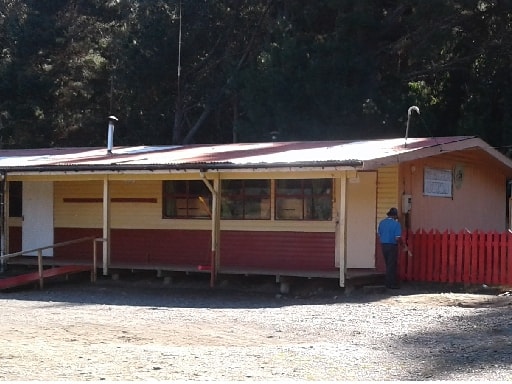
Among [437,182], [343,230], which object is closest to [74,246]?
[343,230]

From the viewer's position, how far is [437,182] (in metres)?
20.0

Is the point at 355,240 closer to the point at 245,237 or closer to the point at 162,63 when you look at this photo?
the point at 245,237

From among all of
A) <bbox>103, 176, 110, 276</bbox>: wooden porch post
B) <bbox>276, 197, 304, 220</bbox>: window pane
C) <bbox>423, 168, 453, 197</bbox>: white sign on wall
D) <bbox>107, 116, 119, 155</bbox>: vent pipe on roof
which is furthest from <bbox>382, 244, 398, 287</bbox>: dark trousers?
<bbox>107, 116, 119, 155</bbox>: vent pipe on roof

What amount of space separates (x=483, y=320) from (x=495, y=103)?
56.2ft

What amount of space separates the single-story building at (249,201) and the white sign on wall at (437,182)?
37 mm

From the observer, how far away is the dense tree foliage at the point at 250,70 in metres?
28.5

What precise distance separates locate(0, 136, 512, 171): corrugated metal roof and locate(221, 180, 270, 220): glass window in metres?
0.71

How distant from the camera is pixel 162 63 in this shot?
35.4 m

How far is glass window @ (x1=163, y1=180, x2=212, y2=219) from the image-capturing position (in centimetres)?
2058

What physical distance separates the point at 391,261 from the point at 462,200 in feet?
15.5

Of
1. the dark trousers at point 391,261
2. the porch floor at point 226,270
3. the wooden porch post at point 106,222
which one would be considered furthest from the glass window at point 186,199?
the dark trousers at point 391,261

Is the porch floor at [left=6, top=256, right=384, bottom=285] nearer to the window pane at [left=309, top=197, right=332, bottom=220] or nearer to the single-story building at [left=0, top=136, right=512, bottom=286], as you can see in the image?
the single-story building at [left=0, top=136, right=512, bottom=286]

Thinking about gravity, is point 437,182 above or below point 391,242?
above

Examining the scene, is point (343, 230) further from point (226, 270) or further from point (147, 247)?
point (147, 247)
